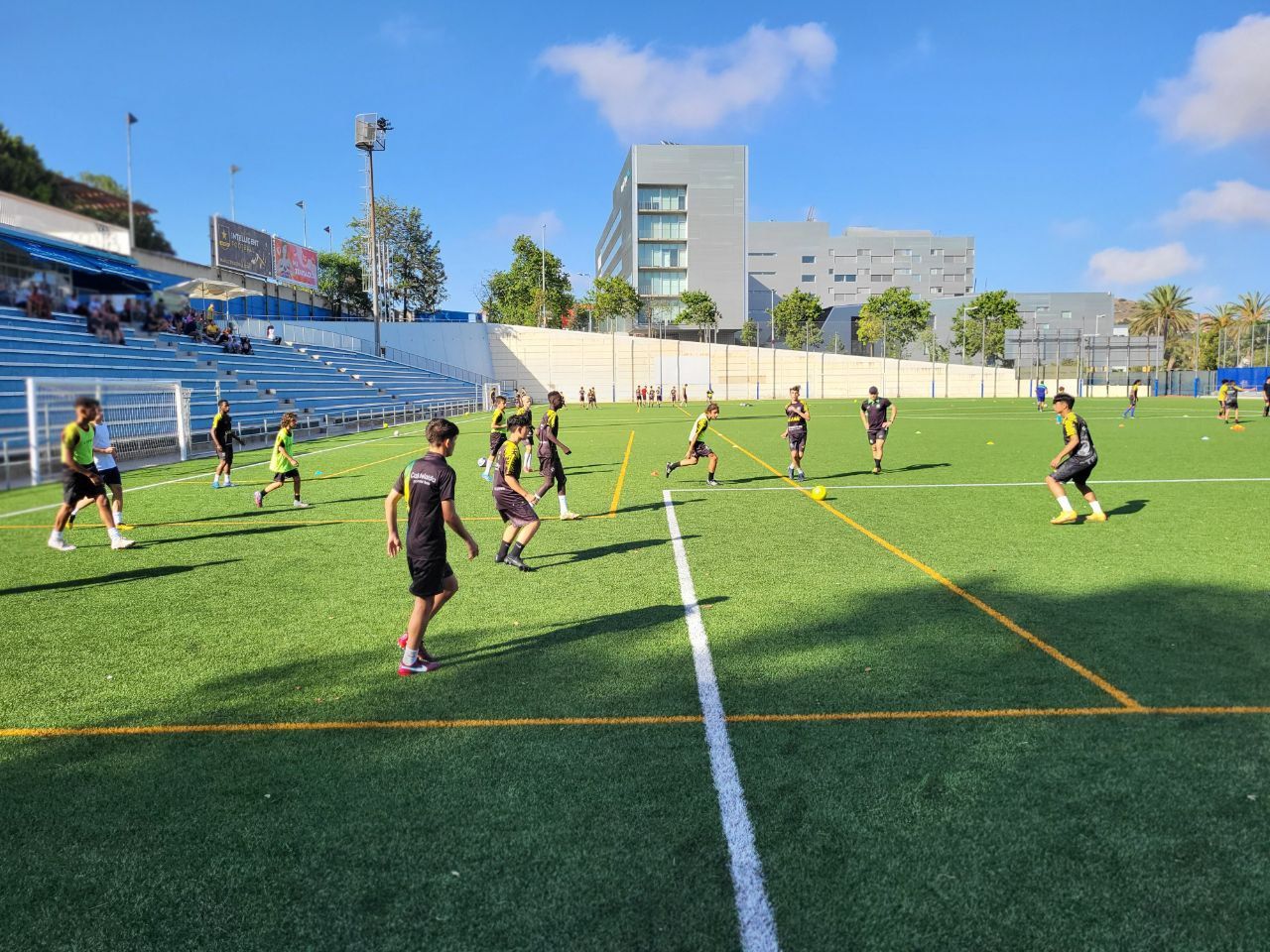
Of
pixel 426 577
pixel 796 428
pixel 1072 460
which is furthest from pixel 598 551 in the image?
pixel 796 428

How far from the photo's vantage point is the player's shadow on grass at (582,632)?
234 inches

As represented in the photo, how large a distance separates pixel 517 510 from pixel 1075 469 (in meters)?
7.79

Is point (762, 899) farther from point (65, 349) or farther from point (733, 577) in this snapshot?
point (65, 349)

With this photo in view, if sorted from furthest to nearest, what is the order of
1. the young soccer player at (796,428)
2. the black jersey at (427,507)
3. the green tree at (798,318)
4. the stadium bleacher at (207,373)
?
1. the green tree at (798,318)
2. the stadium bleacher at (207,373)
3. the young soccer player at (796,428)
4. the black jersey at (427,507)

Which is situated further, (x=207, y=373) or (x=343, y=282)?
(x=343, y=282)

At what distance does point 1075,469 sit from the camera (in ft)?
36.0

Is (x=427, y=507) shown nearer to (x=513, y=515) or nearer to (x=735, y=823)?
(x=735, y=823)

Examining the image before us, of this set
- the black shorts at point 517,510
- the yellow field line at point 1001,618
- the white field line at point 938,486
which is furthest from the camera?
the white field line at point 938,486

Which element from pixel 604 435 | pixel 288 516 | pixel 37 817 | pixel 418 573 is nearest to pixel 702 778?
pixel 418 573

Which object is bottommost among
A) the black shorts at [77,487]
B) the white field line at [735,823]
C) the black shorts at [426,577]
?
the white field line at [735,823]

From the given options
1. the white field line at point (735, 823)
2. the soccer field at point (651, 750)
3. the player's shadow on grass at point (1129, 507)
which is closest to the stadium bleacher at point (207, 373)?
the soccer field at point (651, 750)

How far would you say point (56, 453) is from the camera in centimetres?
1783

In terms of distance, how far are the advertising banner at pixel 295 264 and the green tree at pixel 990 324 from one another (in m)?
61.4

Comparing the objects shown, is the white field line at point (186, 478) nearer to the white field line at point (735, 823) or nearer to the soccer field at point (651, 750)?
the soccer field at point (651, 750)
